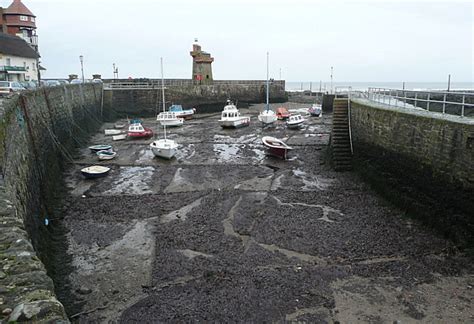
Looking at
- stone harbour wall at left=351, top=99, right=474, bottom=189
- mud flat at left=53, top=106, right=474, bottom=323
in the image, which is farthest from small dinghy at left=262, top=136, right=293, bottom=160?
stone harbour wall at left=351, top=99, right=474, bottom=189

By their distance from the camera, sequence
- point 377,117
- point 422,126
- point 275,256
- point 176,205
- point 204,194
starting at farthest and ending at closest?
point 377,117 → point 204,194 → point 176,205 → point 422,126 → point 275,256

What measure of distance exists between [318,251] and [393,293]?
7.82 feet

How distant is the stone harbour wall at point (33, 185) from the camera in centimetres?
337

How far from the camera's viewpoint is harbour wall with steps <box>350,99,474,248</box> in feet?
34.2

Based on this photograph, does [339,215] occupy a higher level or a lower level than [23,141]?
lower

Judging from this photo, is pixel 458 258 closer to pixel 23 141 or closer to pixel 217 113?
pixel 23 141

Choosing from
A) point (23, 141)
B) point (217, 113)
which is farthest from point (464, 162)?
point (217, 113)

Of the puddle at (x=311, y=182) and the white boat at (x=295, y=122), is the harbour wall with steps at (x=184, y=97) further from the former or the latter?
the puddle at (x=311, y=182)

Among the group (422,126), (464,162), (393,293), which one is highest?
(422,126)

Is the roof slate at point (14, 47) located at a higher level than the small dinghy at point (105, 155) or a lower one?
higher

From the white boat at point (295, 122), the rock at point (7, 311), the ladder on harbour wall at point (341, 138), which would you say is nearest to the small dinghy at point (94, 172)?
the ladder on harbour wall at point (341, 138)

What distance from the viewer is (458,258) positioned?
9609 millimetres

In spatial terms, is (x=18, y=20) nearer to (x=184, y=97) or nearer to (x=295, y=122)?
(x=184, y=97)

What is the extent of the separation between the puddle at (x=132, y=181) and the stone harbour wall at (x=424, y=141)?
32.8 feet
